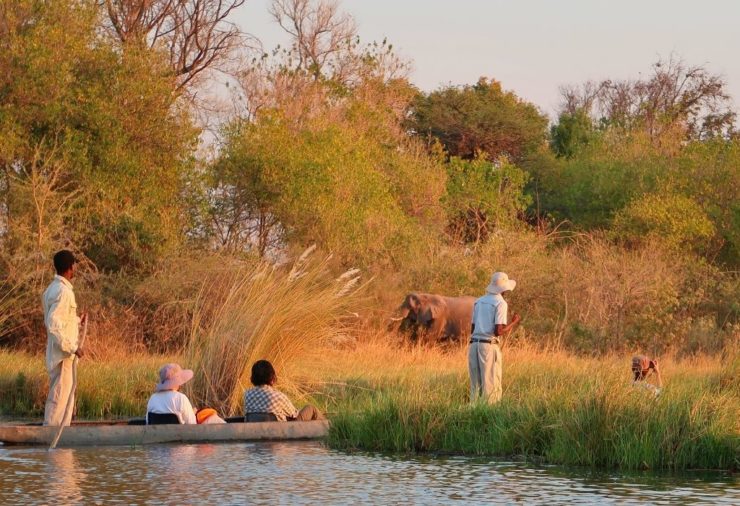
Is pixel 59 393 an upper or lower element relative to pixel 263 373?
lower

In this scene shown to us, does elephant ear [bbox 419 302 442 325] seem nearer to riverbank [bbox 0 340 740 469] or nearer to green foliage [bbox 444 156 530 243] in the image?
riverbank [bbox 0 340 740 469]

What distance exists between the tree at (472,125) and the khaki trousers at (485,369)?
29465 millimetres

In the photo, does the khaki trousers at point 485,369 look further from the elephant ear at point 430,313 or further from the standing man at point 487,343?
the elephant ear at point 430,313

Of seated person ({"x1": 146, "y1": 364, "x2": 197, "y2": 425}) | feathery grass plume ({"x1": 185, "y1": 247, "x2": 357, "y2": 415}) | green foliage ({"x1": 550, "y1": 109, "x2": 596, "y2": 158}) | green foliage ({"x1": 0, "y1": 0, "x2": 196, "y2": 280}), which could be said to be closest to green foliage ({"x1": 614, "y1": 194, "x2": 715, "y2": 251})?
green foliage ({"x1": 0, "y1": 0, "x2": 196, "y2": 280})

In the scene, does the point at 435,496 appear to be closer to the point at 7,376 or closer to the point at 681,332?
the point at 7,376

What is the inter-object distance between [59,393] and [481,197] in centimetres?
2487

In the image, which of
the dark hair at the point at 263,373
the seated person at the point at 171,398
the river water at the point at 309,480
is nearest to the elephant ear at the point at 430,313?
the dark hair at the point at 263,373

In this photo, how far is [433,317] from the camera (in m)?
24.8

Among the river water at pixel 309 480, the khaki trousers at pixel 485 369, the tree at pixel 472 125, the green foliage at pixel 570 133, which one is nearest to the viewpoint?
the river water at pixel 309 480

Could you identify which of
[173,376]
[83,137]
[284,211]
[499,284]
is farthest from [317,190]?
[173,376]

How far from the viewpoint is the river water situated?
384 inches

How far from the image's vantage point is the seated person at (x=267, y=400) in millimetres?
13703

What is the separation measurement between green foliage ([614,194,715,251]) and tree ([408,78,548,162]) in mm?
11622

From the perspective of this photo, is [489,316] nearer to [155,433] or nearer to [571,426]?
[571,426]
